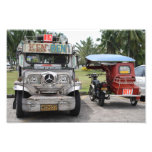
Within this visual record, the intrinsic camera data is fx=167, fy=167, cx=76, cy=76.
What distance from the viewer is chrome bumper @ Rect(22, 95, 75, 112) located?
467cm

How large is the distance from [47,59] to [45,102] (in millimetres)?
1708

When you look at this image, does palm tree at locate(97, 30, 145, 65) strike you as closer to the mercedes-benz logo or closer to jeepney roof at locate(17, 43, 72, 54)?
jeepney roof at locate(17, 43, 72, 54)

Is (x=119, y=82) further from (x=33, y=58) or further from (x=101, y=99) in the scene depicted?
(x=33, y=58)

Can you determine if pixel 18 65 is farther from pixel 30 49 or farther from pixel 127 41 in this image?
pixel 127 41

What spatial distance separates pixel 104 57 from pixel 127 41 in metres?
12.8

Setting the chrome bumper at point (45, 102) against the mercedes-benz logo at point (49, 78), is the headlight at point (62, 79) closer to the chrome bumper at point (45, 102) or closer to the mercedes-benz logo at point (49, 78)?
the mercedes-benz logo at point (49, 78)

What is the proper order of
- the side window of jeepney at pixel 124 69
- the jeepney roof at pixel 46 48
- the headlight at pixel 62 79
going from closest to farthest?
the headlight at pixel 62 79 < the jeepney roof at pixel 46 48 < the side window of jeepney at pixel 124 69

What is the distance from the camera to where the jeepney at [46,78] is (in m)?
4.78

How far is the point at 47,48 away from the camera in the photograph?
558 cm

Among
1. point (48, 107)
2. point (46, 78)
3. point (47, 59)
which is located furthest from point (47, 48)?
point (48, 107)

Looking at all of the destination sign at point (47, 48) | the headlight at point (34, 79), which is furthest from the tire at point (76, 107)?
the destination sign at point (47, 48)

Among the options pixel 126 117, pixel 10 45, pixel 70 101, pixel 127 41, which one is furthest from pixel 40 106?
pixel 127 41

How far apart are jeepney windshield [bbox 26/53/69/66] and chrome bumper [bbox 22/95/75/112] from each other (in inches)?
54.9

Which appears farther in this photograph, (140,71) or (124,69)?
(140,71)
